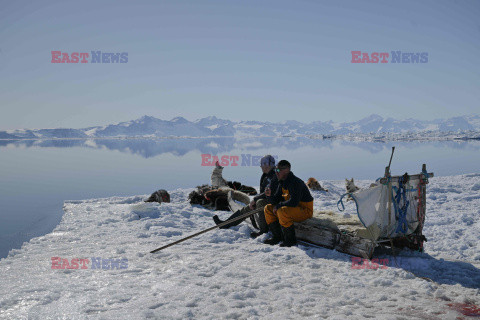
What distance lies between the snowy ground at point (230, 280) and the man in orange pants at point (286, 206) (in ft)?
1.33

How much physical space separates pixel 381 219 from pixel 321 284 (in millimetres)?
2011

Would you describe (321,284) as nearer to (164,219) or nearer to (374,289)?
(374,289)

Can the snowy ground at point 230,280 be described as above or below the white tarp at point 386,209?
below

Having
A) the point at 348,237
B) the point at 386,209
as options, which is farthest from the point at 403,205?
the point at 348,237

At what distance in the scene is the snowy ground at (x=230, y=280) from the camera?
16.2 ft

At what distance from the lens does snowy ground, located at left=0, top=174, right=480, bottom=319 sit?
493cm

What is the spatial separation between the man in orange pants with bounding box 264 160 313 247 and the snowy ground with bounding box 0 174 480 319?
0.41 metres

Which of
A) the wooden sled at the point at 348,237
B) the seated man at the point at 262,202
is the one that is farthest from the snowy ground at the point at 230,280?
the seated man at the point at 262,202

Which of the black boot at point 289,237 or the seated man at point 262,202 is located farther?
the seated man at point 262,202

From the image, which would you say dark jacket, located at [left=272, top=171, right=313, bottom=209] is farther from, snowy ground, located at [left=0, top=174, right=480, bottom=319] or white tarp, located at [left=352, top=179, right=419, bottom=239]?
white tarp, located at [left=352, top=179, right=419, bottom=239]

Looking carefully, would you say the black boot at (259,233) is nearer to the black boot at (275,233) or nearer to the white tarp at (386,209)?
the black boot at (275,233)

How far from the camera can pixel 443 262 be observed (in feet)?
22.1

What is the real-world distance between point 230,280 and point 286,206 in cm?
222

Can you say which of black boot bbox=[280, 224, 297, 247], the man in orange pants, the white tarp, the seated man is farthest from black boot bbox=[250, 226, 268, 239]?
the white tarp
